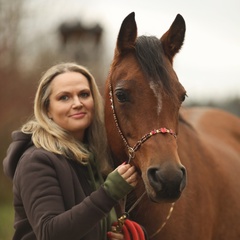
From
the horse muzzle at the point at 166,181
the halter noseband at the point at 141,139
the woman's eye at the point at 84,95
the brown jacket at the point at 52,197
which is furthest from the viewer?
the woman's eye at the point at 84,95

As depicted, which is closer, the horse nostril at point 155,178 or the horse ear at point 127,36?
the horse nostril at point 155,178

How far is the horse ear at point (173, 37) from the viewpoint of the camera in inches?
126

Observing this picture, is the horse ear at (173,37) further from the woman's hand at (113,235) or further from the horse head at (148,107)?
the woman's hand at (113,235)

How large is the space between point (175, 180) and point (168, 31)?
1.10m

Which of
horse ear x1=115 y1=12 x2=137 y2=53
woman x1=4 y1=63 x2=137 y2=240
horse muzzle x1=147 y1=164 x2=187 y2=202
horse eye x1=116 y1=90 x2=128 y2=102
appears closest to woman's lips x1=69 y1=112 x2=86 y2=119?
woman x1=4 y1=63 x2=137 y2=240

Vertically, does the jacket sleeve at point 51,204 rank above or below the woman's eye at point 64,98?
below

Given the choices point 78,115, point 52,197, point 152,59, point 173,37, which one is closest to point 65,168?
point 52,197

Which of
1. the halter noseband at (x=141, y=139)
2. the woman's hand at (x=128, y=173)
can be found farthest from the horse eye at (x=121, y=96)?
the woman's hand at (x=128, y=173)

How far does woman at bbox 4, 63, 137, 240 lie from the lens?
2.65 meters

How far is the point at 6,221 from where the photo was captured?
337 inches

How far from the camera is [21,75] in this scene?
10.5 meters

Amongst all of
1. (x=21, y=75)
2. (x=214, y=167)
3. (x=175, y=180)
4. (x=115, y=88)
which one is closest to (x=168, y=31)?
(x=115, y=88)

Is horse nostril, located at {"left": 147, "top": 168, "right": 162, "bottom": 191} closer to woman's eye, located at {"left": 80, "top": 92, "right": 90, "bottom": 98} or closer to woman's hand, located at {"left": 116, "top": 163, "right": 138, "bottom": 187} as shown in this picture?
woman's hand, located at {"left": 116, "top": 163, "right": 138, "bottom": 187}

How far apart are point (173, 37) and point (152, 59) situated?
36cm
